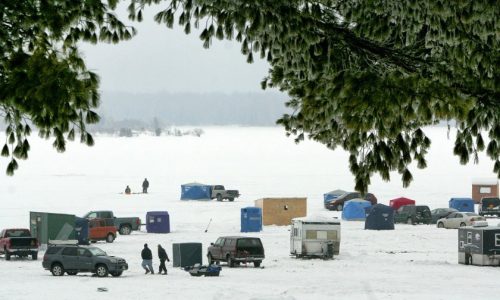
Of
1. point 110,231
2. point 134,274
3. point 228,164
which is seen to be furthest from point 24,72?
point 228,164

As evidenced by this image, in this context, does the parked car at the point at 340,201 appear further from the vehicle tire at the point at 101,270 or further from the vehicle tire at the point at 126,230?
the vehicle tire at the point at 101,270

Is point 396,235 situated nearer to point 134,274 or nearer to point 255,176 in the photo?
point 134,274

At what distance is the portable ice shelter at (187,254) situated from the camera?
33.6 m

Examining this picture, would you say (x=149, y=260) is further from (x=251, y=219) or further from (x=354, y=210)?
(x=354, y=210)

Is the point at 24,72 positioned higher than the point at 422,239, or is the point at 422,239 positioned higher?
the point at 24,72

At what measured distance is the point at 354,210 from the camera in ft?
185

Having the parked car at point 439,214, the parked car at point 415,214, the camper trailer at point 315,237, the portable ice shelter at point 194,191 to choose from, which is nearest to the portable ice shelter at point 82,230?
the camper trailer at point 315,237

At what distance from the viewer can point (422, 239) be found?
4428cm

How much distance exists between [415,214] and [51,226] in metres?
22.6

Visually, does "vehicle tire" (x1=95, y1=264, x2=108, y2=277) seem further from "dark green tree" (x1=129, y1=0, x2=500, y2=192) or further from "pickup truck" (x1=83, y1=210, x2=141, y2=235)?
"dark green tree" (x1=129, y1=0, x2=500, y2=192)

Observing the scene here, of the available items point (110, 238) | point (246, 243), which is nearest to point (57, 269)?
point (246, 243)

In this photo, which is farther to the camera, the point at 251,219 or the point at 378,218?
the point at 378,218

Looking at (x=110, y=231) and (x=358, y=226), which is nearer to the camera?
(x=110, y=231)

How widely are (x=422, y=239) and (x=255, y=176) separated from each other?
55491 mm
